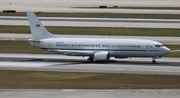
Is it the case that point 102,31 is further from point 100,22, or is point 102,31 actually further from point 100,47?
point 100,47

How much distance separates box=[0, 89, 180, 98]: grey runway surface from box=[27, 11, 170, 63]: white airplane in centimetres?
2529

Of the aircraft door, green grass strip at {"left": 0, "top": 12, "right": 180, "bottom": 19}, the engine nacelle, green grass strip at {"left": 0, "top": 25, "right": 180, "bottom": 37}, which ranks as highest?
green grass strip at {"left": 0, "top": 12, "right": 180, "bottom": 19}

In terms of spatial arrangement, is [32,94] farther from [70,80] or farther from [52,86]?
[70,80]

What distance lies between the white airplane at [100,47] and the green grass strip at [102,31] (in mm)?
32968

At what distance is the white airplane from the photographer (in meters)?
75.4

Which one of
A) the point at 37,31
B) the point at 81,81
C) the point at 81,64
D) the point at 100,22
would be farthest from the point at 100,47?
the point at 100,22

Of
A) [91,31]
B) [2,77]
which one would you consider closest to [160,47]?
[2,77]

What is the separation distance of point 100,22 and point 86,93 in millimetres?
83995

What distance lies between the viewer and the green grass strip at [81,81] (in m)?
54.2

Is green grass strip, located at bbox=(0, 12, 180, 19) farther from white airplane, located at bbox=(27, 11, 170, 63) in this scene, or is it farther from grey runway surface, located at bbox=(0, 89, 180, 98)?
grey runway surface, located at bbox=(0, 89, 180, 98)

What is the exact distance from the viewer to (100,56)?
247 feet

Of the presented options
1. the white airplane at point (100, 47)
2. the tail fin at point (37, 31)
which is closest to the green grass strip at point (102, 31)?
the tail fin at point (37, 31)

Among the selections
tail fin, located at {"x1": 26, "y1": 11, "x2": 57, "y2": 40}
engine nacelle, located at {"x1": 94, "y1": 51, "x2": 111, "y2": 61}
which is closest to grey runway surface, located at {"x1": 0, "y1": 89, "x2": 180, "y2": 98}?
engine nacelle, located at {"x1": 94, "y1": 51, "x2": 111, "y2": 61}

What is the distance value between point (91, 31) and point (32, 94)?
225 ft
